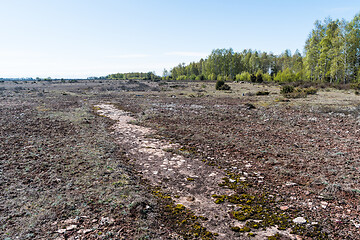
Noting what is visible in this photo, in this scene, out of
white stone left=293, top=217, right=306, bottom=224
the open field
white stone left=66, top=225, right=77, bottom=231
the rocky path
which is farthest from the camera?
the rocky path

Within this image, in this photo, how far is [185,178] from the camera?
705 cm

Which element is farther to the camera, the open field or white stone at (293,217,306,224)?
white stone at (293,217,306,224)

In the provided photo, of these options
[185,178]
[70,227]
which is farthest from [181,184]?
[70,227]

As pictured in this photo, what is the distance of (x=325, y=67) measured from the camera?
171ft

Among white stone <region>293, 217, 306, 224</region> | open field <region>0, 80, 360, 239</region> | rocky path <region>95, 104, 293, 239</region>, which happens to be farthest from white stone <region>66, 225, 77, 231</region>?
white stone <region>293, 217, 306, 224</region>

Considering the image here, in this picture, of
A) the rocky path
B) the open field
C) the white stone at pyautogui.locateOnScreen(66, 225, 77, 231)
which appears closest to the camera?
the white stone at pyautogui.locateOnScreen(66, 225, 77, 231)

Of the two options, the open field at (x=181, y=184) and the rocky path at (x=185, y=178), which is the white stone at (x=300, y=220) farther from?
the rocky path at (x=185, y=178)

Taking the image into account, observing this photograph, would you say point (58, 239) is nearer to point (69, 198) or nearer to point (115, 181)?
point (69, 198)

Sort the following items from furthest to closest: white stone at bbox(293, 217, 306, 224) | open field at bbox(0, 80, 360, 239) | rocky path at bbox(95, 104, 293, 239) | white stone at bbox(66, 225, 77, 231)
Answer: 1. rocky path at bbox(95, 104, 293, 239)
2. white stone at bbox(293, 217, 306, 224)
3. open field at bbox(0, 80, 360, 239)
4. white stone at bbox(66, 225, 77, 231)

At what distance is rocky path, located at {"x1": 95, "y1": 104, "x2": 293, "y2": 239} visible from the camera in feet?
16.0

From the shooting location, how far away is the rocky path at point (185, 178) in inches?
191

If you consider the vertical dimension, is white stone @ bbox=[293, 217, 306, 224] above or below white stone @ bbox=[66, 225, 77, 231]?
below

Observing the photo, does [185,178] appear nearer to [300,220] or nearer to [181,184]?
[181,184]

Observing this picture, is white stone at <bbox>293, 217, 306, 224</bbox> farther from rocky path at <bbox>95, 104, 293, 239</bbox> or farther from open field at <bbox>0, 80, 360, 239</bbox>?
rocky path at <bbox>95, 104, 293, 239</bbox>
